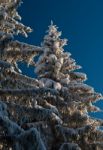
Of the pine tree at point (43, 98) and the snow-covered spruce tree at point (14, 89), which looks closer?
the snow-covered spruce tree at point (14, 89)

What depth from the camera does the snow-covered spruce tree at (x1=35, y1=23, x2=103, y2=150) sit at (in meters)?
23.8

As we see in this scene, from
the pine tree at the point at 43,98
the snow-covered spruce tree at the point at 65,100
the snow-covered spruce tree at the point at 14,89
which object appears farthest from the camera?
the snow-covered spruce tree at the point at 65,100

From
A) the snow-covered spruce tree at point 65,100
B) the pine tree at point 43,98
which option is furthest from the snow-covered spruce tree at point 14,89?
the snow-covered spruce tree at point 65,100

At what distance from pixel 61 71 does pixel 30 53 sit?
314 inches

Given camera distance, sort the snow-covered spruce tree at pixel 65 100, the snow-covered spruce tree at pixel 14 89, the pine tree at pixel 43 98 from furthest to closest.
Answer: the snow-covered spruce tree at pixel 65 100 < the pine tree at pixel 43 98 < the snow-covered spruce tree at pixel 14 89

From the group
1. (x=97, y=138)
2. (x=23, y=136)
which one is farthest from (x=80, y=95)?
(x=23, y=136)

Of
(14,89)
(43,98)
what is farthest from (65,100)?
(14,89)

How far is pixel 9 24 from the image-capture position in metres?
22.9

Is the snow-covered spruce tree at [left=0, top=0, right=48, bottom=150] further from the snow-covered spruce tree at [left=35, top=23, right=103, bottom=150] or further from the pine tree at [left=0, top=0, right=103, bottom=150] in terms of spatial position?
the snow-covered spruce tree at [left=35, top=23, right=103, bottom=150]

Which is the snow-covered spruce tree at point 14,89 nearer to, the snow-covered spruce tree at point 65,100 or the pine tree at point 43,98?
the pine tree at point 43,98

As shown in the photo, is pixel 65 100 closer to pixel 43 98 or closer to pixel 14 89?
pixel 43 98

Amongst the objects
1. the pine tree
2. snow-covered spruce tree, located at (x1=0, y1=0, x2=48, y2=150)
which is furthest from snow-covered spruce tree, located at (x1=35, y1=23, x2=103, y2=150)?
snow-covered spruce tree, located at (x1=0, y1=0, x2=48, y2=150)

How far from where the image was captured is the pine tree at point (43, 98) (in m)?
18.2

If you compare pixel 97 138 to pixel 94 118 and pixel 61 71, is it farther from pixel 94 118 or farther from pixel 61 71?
pixel 61 71
